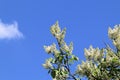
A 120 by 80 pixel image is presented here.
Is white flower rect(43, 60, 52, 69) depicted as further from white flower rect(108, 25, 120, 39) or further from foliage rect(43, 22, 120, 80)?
white flower rect(108, 25, 120, 39)

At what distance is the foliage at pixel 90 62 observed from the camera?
10195mm

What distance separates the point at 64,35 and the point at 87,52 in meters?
0.95

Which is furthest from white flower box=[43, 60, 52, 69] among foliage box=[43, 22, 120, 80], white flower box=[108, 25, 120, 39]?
white flower box=[108, 25, 120, 39]

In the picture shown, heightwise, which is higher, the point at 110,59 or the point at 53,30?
the point at 53,30

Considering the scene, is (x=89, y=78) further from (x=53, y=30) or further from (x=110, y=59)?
(x=53, y=30)

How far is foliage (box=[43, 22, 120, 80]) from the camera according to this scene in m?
10.2

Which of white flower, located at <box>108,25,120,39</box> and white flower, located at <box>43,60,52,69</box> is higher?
white flower, located at <box>108,25,120,39</box>

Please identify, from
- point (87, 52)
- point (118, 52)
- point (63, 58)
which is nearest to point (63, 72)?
point (63, 58)

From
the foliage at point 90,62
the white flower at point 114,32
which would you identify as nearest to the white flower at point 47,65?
the foliage at point 90,62

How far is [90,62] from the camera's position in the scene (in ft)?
34.8

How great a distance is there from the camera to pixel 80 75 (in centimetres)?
1061

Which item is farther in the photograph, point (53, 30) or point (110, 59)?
point (53, 30)

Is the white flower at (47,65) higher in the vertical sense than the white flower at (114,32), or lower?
lower

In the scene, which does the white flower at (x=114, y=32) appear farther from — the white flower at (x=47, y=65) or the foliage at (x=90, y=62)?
the white flower at (x=47, y=65)
